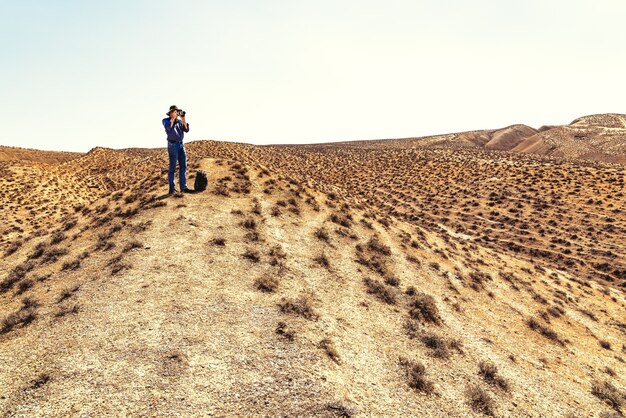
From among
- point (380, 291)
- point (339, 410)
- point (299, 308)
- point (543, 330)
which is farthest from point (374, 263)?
point (339, 410)

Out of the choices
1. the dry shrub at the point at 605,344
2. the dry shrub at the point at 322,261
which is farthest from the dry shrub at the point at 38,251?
the dry shrub at the point at 605,344

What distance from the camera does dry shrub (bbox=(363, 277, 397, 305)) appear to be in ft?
45.4

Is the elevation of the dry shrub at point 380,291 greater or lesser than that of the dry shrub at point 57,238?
lesser

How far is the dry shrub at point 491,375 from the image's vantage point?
10.7 m

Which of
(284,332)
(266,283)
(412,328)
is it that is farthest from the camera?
(412,328)

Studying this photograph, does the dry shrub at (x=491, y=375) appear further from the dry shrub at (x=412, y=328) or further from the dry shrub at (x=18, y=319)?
the dry shrub at (x=18, y=319)

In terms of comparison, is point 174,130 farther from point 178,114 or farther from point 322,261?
Result: point 322,261

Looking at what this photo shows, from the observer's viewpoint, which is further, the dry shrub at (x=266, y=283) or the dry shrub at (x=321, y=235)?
the dry shrub at (x=321, y=235)

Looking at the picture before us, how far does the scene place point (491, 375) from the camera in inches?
431

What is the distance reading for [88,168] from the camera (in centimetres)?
5562

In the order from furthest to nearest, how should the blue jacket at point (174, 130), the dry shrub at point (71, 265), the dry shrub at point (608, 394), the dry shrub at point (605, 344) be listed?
the dry shrub at point (605, 344)
the blue jacket at point (174, 130)
the dry shrub at point (71, 265)
the dry shrub at point (608, 394)

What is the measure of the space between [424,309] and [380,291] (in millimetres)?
1680

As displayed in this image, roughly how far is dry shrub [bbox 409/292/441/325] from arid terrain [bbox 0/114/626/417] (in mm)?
94

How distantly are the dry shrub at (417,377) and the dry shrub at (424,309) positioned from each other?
10.2 ft
